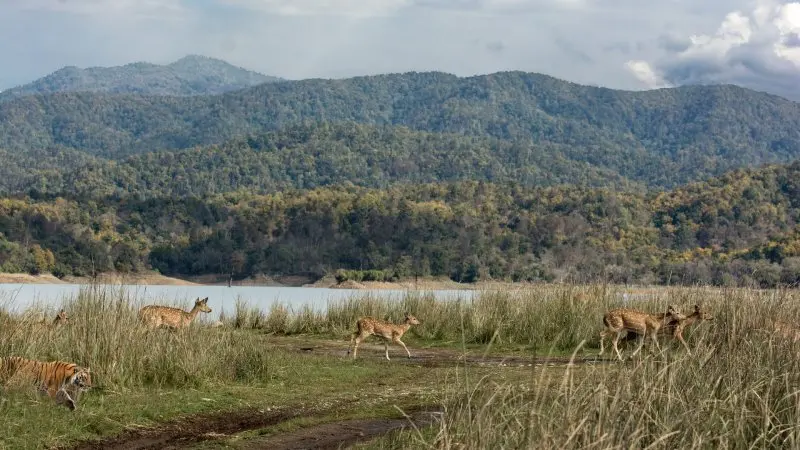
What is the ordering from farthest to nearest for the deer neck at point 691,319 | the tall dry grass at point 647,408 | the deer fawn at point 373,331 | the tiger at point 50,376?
the deer fawn at point 373,331
the deer neck at point 691,319
the tiger at point 50,376
the tall dry grass at point 647,408

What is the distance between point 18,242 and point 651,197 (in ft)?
148

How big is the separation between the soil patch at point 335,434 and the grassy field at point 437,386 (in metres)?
0.05

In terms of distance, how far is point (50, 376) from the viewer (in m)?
9.41

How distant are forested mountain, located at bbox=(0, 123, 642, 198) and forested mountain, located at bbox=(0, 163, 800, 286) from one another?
25053mm

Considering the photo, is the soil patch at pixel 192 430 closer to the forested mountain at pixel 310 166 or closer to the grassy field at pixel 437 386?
the grassy field at pixel 437 386

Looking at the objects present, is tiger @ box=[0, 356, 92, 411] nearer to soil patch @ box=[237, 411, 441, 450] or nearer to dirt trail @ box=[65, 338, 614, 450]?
dirt trail @ box=[65, 338, 614, 450]

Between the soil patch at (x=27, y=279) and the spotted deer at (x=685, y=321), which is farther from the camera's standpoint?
the soil patch at (x=27, y=279)

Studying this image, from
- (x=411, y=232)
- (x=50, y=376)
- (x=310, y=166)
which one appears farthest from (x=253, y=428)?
(x=310, y=166)

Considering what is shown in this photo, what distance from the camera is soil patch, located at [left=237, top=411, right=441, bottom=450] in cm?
850

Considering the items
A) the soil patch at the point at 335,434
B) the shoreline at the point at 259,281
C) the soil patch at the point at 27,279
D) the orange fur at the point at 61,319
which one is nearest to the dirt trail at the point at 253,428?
the soil patch at the point at 335,434

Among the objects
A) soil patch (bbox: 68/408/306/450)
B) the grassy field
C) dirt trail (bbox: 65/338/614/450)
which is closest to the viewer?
the grassy field

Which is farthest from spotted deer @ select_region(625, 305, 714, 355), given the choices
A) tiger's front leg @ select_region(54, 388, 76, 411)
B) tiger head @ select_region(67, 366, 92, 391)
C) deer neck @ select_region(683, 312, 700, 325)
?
tiger's front leg @ select_region(54, 388, 76, 411)

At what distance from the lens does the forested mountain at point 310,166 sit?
345ft

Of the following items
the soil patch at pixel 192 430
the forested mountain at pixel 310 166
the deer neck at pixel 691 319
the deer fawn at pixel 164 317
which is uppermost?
the forested mountain at pixel 310 166
